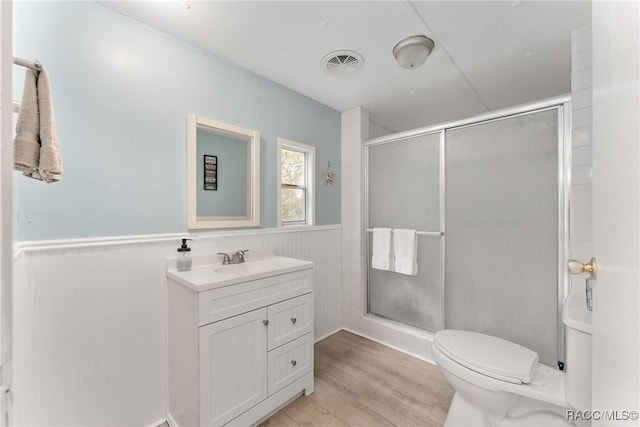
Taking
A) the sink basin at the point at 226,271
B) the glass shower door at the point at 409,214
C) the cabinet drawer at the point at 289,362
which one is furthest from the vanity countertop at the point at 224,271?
the glass shower door at the point at 409,214

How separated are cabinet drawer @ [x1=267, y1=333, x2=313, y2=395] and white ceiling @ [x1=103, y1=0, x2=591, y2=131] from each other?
6.16 ft

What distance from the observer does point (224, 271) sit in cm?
154

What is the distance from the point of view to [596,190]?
55 centimetres

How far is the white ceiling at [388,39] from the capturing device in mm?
1339

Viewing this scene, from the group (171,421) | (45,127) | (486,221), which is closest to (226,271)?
(171,421)

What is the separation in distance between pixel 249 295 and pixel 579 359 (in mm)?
1470

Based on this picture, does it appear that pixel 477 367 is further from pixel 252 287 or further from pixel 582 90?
pixel 582 90

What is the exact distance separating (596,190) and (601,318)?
0.26 meters

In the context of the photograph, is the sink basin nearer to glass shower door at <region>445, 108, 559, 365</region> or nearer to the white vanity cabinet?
the white vanity cabinet

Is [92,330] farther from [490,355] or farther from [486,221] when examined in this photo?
[486,221]

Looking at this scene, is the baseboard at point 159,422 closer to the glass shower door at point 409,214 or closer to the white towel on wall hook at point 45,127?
the white towel on wall hook at point 45,127

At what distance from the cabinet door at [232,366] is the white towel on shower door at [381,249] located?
1.24 m

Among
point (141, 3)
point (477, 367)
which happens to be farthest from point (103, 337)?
point (477, 367)

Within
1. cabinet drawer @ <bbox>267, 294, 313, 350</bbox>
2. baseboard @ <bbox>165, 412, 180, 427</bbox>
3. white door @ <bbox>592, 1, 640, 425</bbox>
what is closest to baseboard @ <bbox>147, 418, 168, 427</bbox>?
baseboard @ <bbox>165, 412, 180, 427</bbox>
